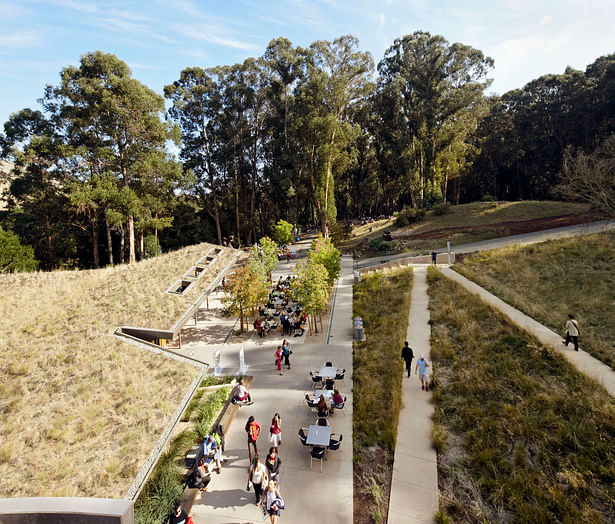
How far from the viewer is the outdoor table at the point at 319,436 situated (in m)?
8.35

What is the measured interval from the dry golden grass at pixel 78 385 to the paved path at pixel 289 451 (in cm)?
250

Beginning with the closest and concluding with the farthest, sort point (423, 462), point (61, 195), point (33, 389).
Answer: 1. point (33, 389)
2. point (423, 462)
3. point (61, 195)

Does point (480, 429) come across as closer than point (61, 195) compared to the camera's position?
Yes

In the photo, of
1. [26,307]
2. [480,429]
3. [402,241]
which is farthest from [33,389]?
[402,241]

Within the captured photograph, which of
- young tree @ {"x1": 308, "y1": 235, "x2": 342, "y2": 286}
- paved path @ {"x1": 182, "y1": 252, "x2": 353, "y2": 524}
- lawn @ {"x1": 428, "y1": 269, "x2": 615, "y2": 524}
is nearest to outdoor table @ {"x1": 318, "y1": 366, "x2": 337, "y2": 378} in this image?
paved path @ {"x1": 182, "y1": 252, "x2": 353, "y2": 524}

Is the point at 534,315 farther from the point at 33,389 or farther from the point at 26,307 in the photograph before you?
the point at 26,307

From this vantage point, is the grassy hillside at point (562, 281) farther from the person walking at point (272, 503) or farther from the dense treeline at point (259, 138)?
the dense treeline at point (259, 138)

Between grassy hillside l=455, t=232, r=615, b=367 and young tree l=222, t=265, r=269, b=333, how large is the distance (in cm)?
1300

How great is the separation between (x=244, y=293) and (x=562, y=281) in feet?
57.1

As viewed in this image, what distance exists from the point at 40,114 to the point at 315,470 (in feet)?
127

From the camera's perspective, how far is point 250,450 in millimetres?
8641

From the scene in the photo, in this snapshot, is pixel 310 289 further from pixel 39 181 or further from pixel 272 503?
pixel 39 181

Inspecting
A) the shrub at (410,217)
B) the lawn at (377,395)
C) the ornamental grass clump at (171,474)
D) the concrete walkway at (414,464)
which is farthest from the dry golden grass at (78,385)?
the shrub at (410,217)

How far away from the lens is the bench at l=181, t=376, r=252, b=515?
734 centimetres
